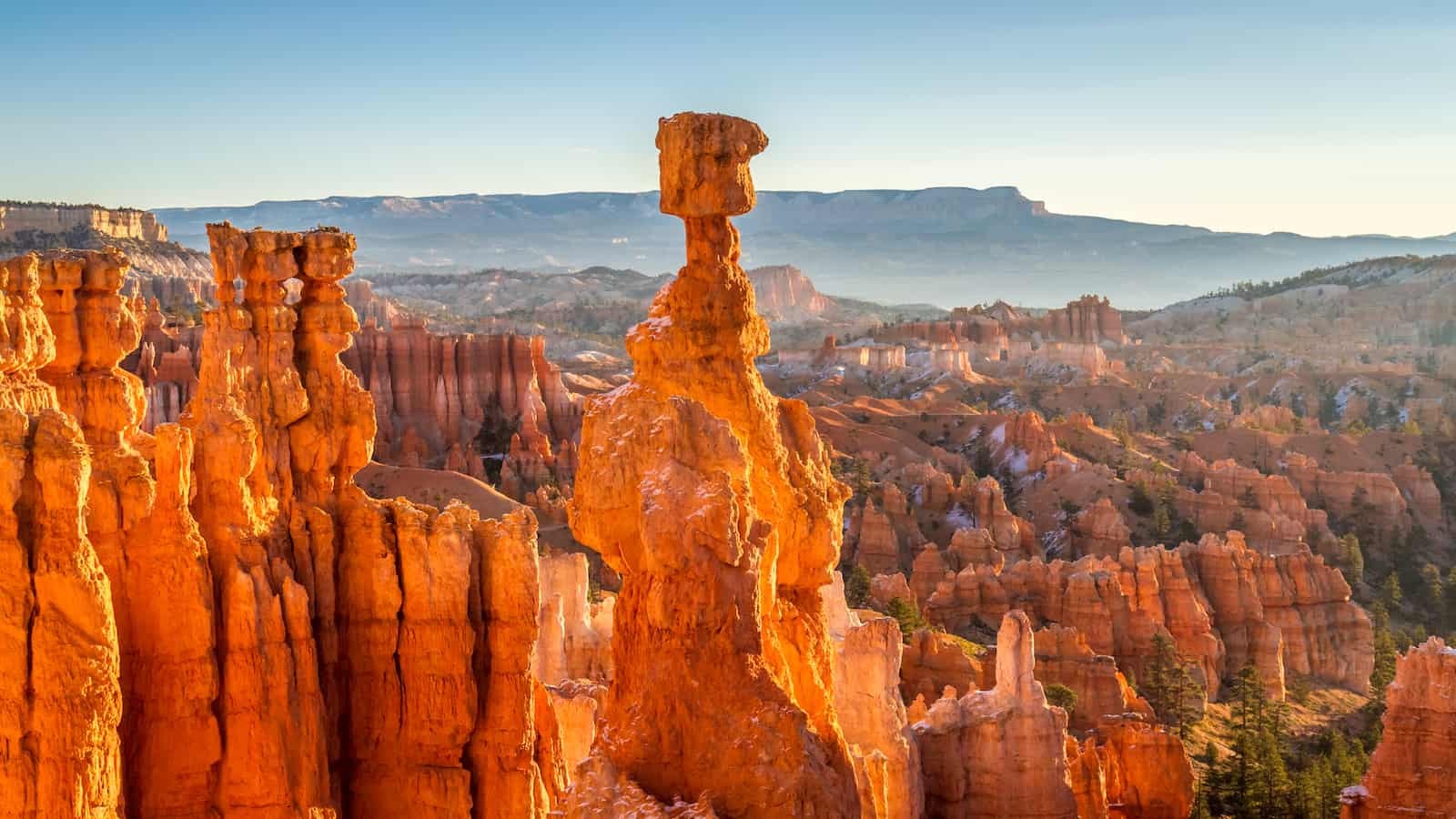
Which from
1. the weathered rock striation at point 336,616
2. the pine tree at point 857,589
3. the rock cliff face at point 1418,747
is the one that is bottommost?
the pine tree at point 857,589

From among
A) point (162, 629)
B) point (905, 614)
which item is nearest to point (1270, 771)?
point (905, 614)

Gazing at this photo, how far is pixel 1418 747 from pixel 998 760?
6479 millimetres

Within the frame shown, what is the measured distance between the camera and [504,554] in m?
12.6

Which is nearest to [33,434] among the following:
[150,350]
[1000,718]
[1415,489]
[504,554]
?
[504,554]

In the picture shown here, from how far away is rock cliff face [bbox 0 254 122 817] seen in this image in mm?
9477

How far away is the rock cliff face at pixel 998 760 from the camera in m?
13.0

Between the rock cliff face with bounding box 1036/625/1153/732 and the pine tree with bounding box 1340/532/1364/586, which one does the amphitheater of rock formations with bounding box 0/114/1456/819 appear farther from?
the pine tree with bounding box 1340/532/1364/586

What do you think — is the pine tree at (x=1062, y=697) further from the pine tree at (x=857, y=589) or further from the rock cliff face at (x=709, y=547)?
the rock cliff face at (x=709, y=547)

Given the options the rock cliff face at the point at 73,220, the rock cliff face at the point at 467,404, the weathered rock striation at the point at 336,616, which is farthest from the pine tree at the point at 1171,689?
the rock cliff face at the point at 73,220

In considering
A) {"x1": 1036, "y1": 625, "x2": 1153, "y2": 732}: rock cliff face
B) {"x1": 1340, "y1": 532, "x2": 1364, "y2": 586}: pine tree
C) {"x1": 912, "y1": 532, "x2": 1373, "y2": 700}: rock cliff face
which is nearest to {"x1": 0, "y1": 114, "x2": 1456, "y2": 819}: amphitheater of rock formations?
{"x1": 1036, "y1": 625, "x2": 1153, "y2": 732}: rock cliff face

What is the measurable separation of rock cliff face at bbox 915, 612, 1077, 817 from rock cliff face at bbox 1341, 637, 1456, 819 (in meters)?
5.46

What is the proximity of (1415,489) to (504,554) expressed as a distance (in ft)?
169

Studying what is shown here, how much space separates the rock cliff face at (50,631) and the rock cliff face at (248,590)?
0.6 inches

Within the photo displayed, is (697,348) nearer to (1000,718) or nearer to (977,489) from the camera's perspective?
(1000,718)
